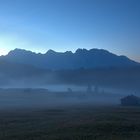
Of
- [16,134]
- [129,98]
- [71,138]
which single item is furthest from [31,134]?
[129,98]

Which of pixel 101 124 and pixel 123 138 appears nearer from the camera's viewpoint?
pixel 123 138

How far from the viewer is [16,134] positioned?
146 feet

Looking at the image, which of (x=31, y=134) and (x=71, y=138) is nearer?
(x=71, y=138)

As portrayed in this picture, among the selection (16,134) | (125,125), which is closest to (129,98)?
(125,125)

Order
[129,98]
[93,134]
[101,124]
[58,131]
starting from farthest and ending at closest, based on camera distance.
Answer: [129,98] < [101,124] < [58,131] < [93,134]

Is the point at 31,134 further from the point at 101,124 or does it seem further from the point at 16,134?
the point at 101,124

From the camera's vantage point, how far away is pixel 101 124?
1996 inches

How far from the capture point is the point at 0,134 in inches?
1772

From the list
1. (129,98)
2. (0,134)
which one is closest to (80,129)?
(0,134)

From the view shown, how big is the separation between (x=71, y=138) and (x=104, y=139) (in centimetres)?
387

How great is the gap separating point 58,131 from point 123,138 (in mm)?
9866

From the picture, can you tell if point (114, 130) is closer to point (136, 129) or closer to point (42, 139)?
point (136, 129)

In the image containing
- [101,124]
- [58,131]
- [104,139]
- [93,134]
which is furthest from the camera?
[101,124]

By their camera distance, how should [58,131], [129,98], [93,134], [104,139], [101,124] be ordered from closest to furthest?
1. [104,139]
2. [93,134]
3. [58,131]
4. [101,124]
5. [129,98]
